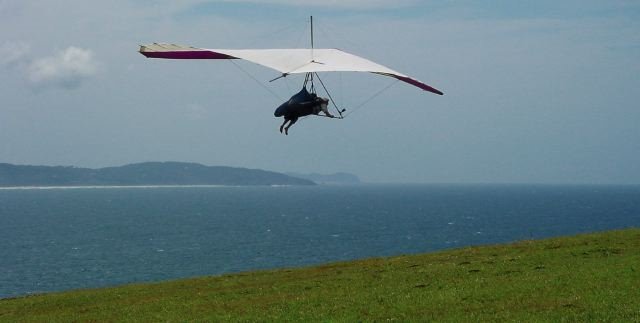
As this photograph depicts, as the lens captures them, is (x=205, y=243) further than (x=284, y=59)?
Yes

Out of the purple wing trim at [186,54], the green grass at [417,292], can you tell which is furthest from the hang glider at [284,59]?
the green grass at [417,292]

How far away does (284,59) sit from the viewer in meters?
27.2

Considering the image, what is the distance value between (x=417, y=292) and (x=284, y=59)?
34.2 ft

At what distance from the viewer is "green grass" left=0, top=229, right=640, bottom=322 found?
24.8 m

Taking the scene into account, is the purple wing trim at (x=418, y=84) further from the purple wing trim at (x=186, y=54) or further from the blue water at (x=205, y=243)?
the blue water at (x=205, y=243)

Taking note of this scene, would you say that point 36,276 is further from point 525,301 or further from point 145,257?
point 525,301

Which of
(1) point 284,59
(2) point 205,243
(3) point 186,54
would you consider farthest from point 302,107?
(2) point 205,243

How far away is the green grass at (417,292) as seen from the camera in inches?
976

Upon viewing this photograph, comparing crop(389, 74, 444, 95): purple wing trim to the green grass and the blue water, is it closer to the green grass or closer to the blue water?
the green grass

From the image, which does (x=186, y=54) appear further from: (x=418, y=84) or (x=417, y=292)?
(x=417, y=292)

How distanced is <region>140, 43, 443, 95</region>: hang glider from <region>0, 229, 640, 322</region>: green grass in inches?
317

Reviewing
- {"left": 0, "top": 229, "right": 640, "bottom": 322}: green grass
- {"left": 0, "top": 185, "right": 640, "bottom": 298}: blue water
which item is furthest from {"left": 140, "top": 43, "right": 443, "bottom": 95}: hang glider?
{"left": 0, "top": 185, "right": 640, "bottom": 298}: blue water

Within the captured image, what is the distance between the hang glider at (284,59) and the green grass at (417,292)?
8058 millimetres

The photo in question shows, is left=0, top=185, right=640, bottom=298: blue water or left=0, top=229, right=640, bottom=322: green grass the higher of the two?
left=0, top=229, right=640, bottom=322: green grass
